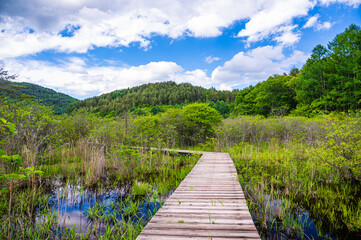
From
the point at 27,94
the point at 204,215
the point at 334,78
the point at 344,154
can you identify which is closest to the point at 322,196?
the point at 344,154

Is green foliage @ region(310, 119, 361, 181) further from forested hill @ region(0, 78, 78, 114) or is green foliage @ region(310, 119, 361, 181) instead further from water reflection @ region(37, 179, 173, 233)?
forested hill @ region(0, 78, 78, 114)

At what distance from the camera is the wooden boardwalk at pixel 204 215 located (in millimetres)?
2188

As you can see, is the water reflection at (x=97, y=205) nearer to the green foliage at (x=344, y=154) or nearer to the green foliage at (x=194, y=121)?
the green foliage at (x=344, y=154)

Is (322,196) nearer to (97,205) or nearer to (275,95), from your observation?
(97,205)

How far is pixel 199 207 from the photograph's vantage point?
2.97 metres

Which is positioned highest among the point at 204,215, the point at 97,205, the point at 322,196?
the point at 204,215

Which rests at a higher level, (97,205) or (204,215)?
(204,215)

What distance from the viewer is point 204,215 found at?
267cm

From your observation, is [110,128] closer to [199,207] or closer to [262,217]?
[199,207]

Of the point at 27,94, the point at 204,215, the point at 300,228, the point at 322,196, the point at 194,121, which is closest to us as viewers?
the point at 204,215

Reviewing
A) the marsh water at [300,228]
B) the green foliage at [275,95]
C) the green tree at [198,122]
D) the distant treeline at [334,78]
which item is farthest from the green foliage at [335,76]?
the marsh water at [300,228]

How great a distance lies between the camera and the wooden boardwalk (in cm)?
219

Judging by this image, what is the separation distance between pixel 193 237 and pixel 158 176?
4.40m

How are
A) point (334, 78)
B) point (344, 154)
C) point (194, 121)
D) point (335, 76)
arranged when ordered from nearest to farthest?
point (344, 154), point (194, 121), point (335, 76), point (334, 78)
